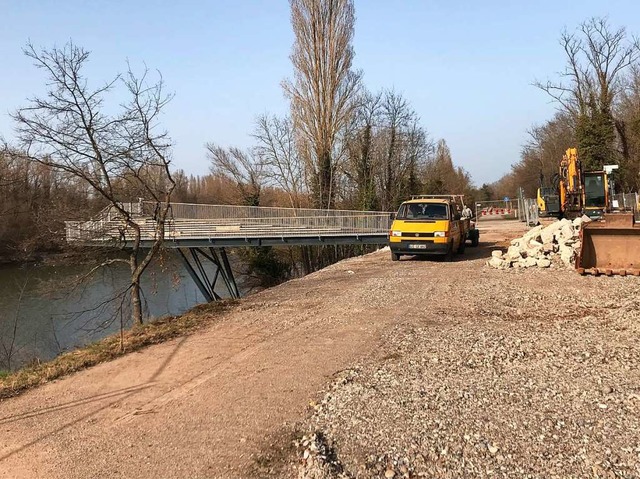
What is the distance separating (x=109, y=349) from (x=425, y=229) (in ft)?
35.1

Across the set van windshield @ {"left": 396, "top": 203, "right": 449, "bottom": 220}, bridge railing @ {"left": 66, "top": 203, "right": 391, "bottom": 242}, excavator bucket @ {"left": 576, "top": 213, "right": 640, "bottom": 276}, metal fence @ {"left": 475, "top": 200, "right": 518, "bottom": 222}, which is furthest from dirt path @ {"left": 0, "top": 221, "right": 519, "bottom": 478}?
metal fence @ {"left": 475, "top": 200, "right": 518, "bottom": 222}

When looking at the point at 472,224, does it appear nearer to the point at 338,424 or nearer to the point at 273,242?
the point at 273,242

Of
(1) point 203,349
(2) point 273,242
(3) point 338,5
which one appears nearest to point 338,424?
(1) point 203,349

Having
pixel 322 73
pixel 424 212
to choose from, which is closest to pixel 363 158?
pixel 322 73

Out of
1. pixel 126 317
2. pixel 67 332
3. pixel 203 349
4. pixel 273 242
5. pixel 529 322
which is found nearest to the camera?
pixel 203 349

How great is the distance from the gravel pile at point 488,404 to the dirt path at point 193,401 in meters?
0.43

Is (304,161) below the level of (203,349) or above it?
above

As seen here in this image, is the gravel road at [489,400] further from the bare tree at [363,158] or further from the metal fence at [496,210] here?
the metal fence at [496,210]

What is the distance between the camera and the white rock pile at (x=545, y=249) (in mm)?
13484

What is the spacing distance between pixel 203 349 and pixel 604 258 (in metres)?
10.1

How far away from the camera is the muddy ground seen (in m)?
3.82

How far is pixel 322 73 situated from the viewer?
34750 millimetres

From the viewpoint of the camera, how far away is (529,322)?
8047 millimetres

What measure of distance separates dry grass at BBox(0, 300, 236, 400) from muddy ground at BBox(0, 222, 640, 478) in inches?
11.3
